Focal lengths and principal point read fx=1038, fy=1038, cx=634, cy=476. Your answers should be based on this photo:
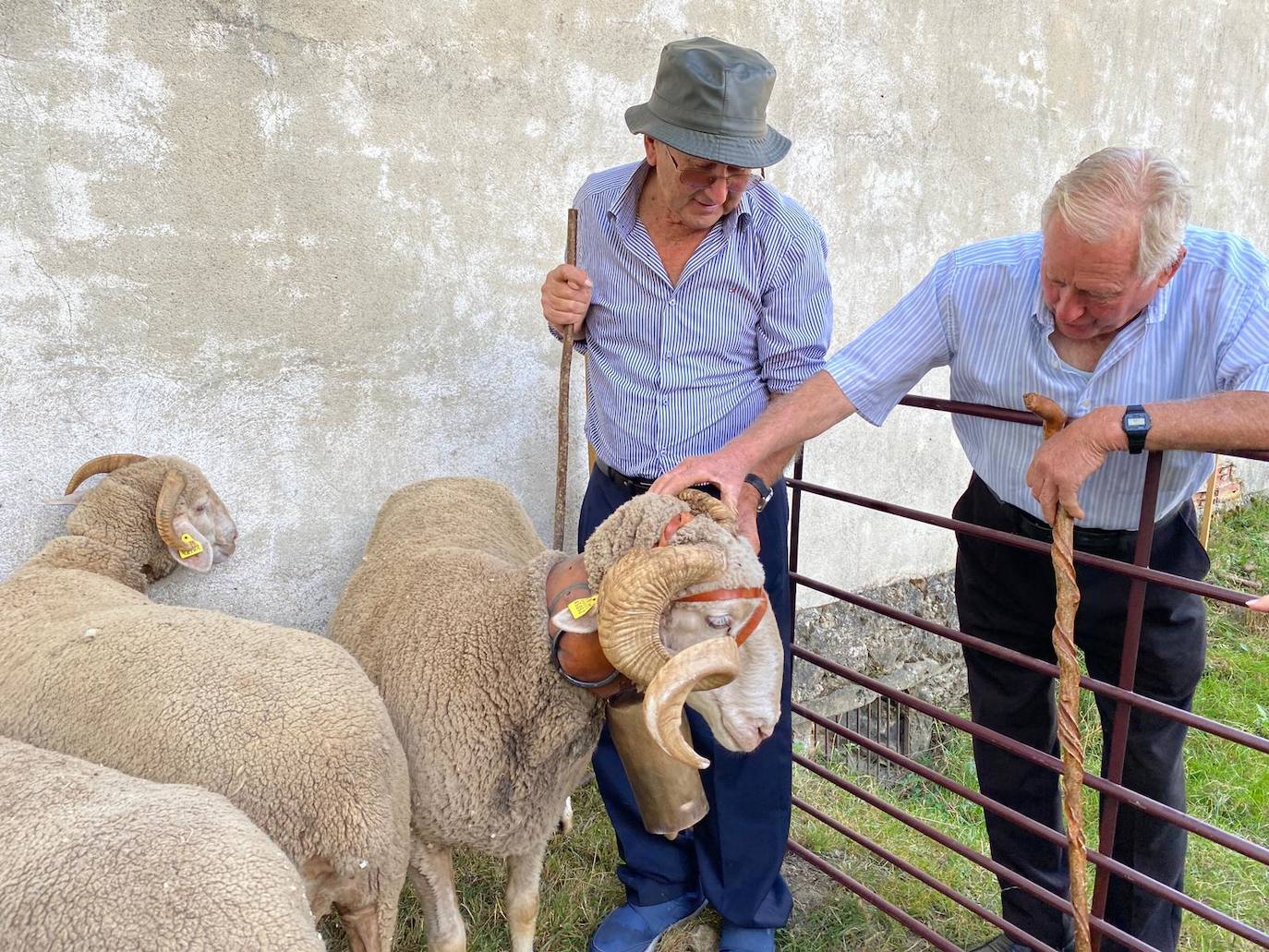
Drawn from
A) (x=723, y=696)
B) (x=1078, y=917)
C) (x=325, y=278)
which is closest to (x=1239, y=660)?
(x=1078, y=917)

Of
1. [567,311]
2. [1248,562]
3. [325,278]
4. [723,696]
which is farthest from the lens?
[1248,562]

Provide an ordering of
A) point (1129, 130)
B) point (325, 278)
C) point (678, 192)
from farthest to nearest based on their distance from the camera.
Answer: point (1129, 130) < point (325, 278) < point (678, 192)

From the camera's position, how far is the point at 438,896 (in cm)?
267

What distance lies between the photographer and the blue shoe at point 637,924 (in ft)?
9.93

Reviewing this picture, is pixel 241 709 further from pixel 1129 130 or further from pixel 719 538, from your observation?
pixel 1129 130

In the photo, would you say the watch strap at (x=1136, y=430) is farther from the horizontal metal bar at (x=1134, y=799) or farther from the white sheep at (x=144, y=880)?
the white sheep at (x=144, y=880)

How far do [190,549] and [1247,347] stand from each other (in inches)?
114

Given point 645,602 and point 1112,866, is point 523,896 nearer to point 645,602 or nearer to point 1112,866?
point 645,602

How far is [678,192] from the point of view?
265 cm

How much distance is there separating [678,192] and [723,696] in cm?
126

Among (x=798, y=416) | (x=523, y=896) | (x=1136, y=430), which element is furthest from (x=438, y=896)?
(x=1136, y=430)

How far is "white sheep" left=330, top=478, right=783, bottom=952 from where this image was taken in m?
2.13

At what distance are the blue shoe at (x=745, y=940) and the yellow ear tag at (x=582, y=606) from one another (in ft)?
4.33

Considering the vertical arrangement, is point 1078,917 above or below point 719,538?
below
